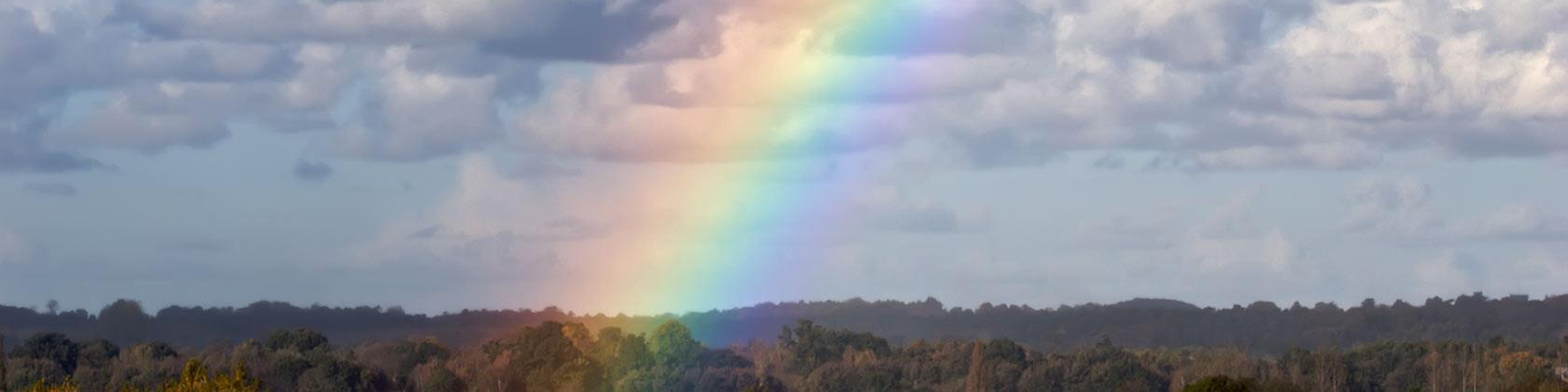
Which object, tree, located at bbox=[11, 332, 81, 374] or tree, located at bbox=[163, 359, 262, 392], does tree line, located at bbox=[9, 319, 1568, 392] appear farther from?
tree, located at bbox=[163, 359, 262, 392]

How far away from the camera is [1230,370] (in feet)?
562

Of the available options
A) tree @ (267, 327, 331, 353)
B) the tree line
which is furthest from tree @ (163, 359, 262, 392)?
tree @ (267, 327, 331, 353)

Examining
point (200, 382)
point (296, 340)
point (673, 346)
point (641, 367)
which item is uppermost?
point (673, 346)

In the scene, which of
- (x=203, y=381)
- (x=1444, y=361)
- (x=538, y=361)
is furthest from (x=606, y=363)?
(x=203, y=381)

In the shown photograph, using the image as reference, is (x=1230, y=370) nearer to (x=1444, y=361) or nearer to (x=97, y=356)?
(x=1444, y=361)

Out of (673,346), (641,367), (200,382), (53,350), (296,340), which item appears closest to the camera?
(200,382)

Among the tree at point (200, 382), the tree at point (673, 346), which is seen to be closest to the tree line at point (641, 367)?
the tree at point (673, 346)

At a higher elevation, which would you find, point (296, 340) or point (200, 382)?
point (296, 340)

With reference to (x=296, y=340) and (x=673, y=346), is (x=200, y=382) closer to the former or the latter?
(x=296, y=340)

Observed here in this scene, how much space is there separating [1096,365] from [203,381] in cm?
13404

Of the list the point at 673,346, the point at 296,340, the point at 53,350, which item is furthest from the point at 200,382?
the point at 673,346

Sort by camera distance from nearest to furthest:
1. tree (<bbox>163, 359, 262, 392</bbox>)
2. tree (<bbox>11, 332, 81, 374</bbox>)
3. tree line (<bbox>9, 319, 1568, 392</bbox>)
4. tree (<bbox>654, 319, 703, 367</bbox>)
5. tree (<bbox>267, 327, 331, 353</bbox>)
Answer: tree (<bbox>163, 359, 262, 392</bbox>) < tree line (<bbox>9, 319, 1568, 392</bbox>) < tree (<bbox>11, 332, 81, 374</bbox>) < tree (<bbox>267, 327, 331, 353</bbox>) < tree (<bbox>654, 319, 703, 367</bbox>)

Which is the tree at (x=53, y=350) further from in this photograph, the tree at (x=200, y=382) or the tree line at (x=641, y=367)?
the tree at (x=200, y=382)

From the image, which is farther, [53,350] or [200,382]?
[53,350]
